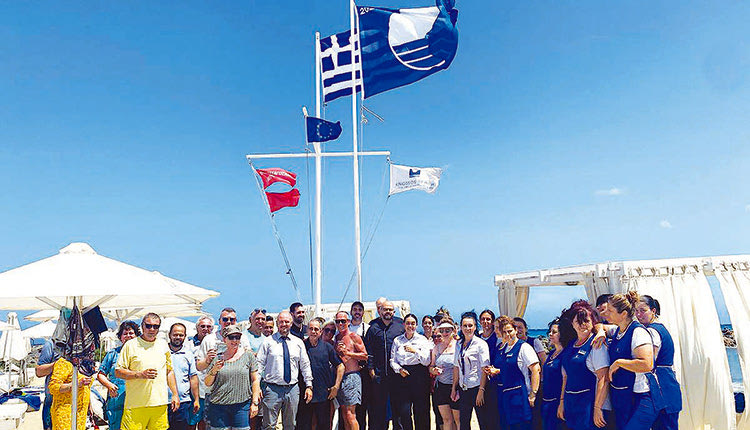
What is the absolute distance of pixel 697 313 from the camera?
6.89 metres

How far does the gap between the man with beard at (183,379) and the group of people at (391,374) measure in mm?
12

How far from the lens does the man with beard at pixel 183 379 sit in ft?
19.7

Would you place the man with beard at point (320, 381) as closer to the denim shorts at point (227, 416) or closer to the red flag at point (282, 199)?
the denim shorts at point (227, 416)

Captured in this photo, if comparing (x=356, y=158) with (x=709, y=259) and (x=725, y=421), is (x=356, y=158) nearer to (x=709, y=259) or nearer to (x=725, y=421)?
(x=709, y=259)

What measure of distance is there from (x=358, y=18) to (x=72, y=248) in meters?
7.76

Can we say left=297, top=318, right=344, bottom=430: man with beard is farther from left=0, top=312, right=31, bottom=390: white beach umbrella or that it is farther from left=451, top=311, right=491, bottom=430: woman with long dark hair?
left=0, top=312, right=31, bottom=390: white beach umbrella

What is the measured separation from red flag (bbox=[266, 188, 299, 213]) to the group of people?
515 cm

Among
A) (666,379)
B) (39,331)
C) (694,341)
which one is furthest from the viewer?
(39,331)

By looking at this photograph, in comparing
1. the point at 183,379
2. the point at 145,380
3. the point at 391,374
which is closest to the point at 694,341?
the point at 391,374

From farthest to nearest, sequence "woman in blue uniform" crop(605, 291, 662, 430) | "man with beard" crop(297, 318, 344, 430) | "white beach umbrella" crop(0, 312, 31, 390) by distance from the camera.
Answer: "white beach umbrella" crop(0, 312, 31, 390) < "man with beard" crop(297, 318, 344, 430) < "woman in blue uniform" crop(605, 291, 662, 430)

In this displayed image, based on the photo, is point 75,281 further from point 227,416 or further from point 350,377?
point 350,377

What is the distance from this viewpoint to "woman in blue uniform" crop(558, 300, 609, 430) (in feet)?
15.7

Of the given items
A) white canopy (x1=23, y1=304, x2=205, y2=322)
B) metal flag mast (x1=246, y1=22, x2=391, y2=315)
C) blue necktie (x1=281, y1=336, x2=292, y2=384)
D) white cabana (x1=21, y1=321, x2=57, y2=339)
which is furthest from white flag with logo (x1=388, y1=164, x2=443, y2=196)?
white cabana (x1=21, y1=321, x2=57, y2=339)

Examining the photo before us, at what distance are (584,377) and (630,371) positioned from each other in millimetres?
461
